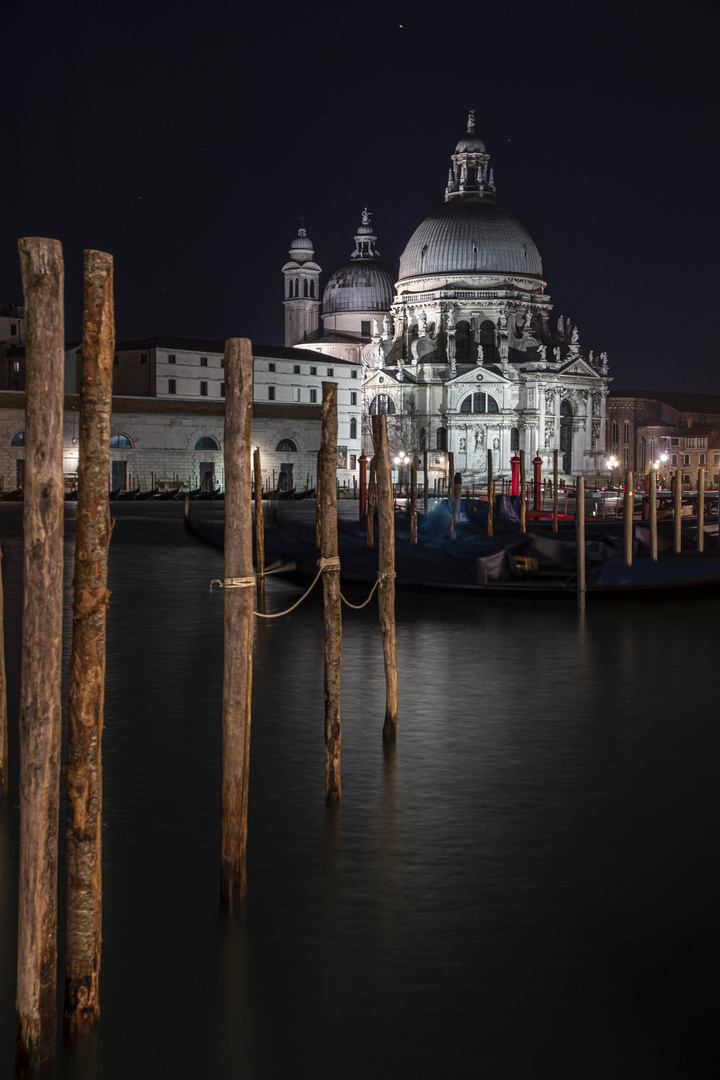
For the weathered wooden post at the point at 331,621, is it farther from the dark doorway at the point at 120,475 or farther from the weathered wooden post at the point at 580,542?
the dark doorway at the point at 120,475

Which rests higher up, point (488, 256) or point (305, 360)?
point (488, 256)

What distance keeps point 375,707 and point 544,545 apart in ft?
22.7

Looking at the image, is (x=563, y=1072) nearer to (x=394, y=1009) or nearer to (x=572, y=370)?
(x=394, y=1009)

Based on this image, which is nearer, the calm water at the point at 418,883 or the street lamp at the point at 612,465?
the calm water at the point at 418,883

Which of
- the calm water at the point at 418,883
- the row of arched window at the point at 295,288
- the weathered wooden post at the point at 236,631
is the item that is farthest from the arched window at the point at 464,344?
the weathered wooden post at the point at 236,631

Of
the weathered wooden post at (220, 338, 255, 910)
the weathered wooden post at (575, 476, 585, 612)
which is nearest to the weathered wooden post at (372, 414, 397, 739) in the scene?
the weathered wooden post at (220, 338, 255, 910)

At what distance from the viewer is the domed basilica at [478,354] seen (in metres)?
52.8

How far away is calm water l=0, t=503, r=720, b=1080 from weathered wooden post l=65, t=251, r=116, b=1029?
29 cm

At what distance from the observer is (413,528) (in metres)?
18.7

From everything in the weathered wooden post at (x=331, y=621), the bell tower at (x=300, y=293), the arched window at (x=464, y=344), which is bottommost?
the weathered wooden post at (x=331, y=621)

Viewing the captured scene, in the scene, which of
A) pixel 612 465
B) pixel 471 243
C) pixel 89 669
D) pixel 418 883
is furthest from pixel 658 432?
pixel 89 669

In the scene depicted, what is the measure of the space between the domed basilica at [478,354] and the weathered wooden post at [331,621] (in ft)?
147

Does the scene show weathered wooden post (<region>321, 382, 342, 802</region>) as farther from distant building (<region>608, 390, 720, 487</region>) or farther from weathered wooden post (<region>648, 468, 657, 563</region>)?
distant building (<region>608, 390, 720, 487</region>)

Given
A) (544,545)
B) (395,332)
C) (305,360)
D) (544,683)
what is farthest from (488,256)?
(544,683)
